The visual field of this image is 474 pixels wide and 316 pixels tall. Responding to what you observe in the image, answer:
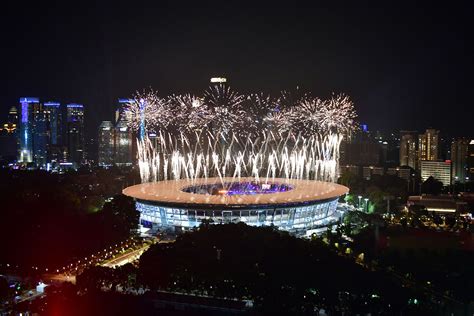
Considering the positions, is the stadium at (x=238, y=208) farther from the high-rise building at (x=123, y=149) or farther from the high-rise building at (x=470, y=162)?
the high-rise building at (x=123, y=149)

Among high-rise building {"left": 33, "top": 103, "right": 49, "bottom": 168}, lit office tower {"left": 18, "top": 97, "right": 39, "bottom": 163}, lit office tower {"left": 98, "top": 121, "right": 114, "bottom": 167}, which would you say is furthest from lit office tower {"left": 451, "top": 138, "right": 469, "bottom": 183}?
lit office tower {"left": 18, "top": 97, "right": 39, "bottom": 163}

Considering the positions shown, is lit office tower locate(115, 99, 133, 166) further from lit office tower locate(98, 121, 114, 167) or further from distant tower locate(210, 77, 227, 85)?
distant tower locate(210, 77, 227, 85)

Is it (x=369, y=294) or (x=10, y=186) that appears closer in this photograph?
(x=369, y=294)

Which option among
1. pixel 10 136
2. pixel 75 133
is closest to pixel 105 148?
pixel 75 133

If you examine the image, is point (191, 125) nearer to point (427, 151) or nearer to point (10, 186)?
point (10, 186)

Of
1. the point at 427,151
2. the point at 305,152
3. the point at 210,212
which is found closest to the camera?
the point at 210,212

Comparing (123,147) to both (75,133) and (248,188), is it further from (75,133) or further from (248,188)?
(248,188)

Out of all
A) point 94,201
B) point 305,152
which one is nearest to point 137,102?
point 94,201
